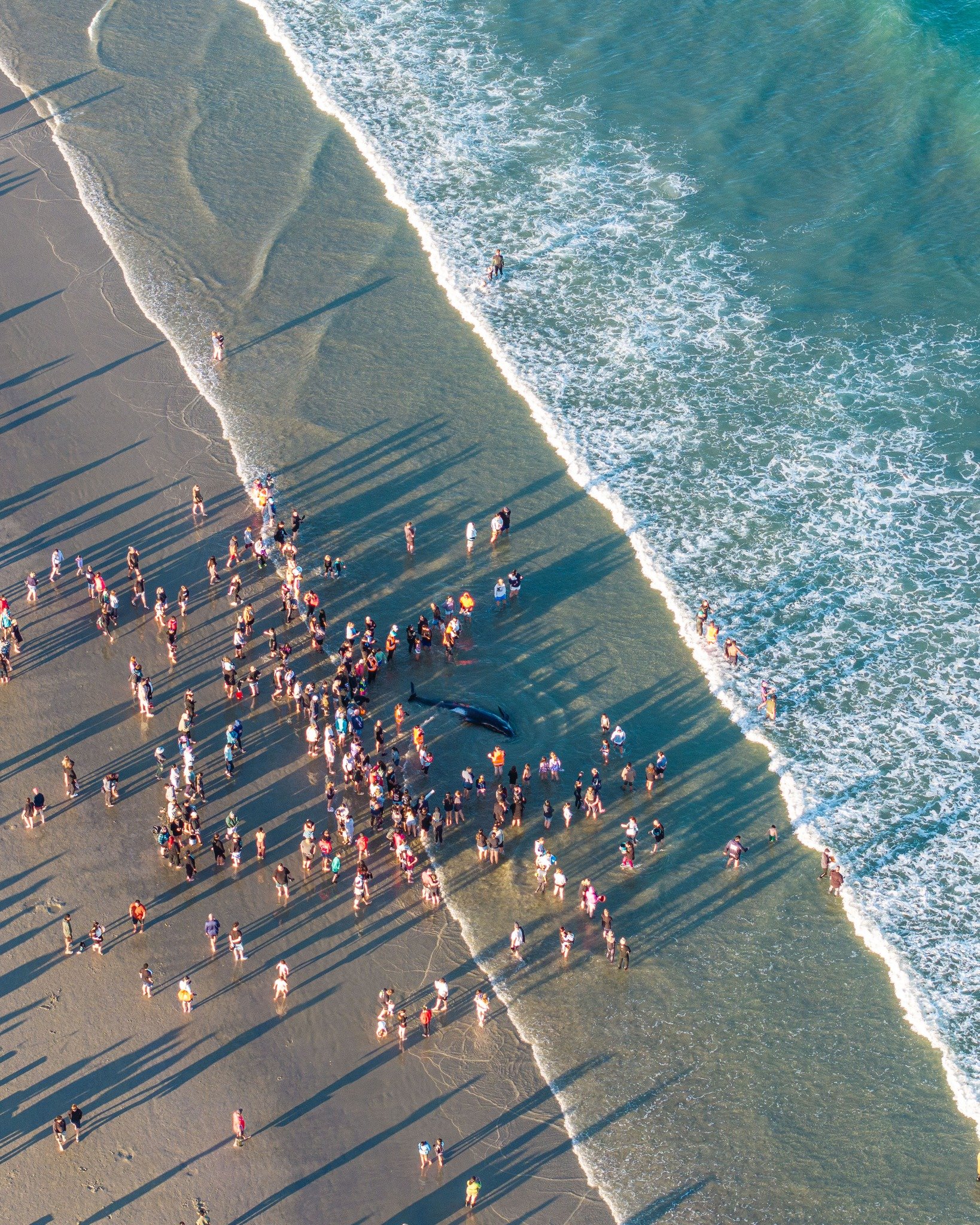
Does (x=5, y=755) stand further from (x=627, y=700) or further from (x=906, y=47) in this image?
(x=906, y=47)

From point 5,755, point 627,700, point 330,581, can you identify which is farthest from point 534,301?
point 5,755

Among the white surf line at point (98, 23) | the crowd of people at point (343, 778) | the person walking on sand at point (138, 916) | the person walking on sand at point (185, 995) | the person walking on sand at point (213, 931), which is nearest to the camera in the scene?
the person walking on sand at point (185, 995)

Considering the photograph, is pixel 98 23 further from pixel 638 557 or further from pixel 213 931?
pixel 213 931

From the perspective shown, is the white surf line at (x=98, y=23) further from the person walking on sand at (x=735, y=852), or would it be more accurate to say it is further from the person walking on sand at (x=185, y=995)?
the person walking on sand at (x=735, y=852)

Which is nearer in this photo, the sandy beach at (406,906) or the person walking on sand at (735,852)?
the sandy beach at (406,906)

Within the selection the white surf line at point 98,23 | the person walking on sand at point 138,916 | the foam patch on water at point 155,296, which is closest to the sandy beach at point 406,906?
the person walking on sand at point 138,916

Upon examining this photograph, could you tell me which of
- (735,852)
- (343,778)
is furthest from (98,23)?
(735,852)

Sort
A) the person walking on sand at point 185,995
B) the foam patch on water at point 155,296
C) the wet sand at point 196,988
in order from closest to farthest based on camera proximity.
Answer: the wet sand at point 196,988, the person walking on sand at point 185,995, the foam patch on water at point 155,296
